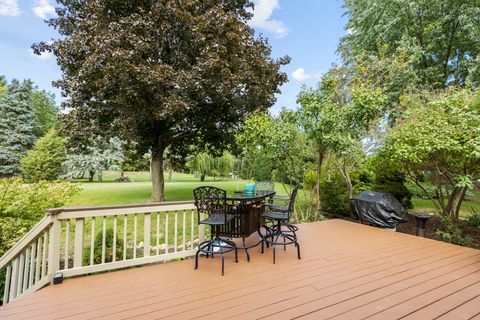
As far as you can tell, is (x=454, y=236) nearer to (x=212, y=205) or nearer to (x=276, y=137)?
(x=276, y=137)

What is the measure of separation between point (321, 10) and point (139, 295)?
9.80m

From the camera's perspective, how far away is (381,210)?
487cm

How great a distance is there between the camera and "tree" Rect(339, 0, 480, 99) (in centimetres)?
839

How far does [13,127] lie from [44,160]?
12.9 feet

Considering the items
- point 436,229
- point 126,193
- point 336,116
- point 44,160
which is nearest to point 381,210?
point 436,229

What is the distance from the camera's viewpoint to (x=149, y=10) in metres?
6.55

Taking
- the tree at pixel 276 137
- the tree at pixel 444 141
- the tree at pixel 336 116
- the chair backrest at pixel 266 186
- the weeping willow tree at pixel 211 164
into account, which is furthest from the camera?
the weeping willow tree at pixel 211 164

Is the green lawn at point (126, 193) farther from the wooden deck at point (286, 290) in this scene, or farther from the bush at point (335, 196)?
the bush at point (335, 196)

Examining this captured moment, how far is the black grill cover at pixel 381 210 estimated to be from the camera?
15.9 ft

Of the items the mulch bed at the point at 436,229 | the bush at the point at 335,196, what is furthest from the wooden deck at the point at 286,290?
the bush at the point at 335,196

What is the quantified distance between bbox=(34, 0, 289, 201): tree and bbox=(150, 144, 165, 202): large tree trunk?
2.48ft

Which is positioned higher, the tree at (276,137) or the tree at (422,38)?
the tree at (422,38)

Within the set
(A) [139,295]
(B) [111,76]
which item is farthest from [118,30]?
(A) [139,295]

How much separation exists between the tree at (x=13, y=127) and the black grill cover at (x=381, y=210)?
2264 centimetres
